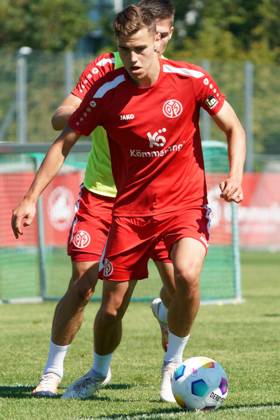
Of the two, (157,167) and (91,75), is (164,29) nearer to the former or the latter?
(91,75)

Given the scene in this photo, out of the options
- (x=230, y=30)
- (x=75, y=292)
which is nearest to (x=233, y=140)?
(x=75, y=292)

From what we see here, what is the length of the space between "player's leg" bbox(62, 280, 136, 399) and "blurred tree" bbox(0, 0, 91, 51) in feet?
104

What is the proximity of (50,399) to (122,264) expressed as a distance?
92 cm

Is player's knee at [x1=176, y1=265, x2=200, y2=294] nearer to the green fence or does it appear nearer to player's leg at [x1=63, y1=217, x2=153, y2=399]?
player's leg at [x1=63, y1=217, x2=153, y2=399]

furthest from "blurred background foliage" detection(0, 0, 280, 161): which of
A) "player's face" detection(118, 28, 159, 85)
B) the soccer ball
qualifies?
the soccer ball

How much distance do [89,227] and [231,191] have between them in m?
1.32

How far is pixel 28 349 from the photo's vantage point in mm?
10070

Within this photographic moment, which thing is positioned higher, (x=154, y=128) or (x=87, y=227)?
(x=154, y=128)

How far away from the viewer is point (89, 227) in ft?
25.8

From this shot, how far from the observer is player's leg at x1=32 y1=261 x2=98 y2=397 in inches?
302

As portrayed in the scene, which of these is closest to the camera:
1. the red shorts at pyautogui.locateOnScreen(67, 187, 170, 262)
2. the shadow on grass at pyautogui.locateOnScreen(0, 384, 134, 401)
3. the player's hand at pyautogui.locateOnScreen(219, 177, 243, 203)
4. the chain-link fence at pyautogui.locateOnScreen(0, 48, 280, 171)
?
the player's hand at pyautogui.locateOnScreen(219, 177, 243, 203)

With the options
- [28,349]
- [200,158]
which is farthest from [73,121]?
[28,349]

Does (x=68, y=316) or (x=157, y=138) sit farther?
(x=68, y=316)

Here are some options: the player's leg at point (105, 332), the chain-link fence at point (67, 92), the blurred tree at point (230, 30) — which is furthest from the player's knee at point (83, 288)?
the blurred tree at point (230, 30)
